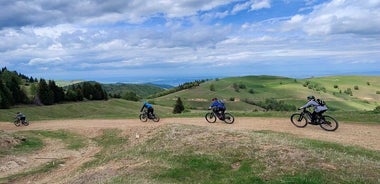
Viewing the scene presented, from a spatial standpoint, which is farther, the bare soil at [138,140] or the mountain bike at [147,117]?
the mountain bike at [147,117]

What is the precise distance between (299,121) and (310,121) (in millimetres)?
794

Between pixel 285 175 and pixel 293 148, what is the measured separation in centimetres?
284

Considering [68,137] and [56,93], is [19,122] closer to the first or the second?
[68,137]

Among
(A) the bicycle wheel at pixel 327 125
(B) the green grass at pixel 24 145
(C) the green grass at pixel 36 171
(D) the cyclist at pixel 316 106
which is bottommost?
(C) the green grass at pixel 36 171

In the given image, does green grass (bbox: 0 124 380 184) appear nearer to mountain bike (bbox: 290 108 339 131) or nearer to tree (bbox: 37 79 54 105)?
mountain bike (bbox: 290 108 339 131)

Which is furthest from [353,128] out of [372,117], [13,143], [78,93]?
[78,93]

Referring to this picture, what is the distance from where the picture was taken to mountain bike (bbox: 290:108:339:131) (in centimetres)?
2528

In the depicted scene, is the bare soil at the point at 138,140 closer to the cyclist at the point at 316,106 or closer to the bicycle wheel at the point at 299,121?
the bicycle wheel at the point at 299,121

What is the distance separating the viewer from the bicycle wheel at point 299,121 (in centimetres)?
2659

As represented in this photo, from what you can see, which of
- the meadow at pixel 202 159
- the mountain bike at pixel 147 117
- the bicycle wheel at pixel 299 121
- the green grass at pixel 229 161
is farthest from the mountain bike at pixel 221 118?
the green grass at pixel 229 161

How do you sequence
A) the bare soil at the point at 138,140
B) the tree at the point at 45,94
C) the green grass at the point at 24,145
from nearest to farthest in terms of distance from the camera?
1. the bare soil at the point at 138,140
2. the green grass at the point at 24,145
3. the tree at the point at 45,94

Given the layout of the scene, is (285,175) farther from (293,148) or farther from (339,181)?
(293,148)

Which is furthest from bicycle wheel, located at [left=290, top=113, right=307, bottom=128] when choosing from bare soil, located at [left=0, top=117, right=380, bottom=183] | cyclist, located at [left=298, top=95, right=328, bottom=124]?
cyclist, located at [left=298, top=95, right=328, bottom=124]

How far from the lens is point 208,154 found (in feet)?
56.6
